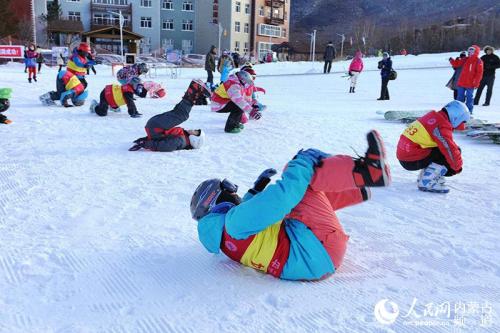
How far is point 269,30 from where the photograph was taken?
60406mm

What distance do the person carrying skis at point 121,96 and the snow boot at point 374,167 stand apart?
23.7 ft

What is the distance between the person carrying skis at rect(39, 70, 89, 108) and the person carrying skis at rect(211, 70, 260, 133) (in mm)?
4457

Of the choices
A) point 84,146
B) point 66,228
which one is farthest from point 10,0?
point 66,228

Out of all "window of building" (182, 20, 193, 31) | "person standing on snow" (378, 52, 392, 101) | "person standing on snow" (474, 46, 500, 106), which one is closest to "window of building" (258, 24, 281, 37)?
"window of building" (182, 20, 193, 31)

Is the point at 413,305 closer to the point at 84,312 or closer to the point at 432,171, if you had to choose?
the point at 84,312

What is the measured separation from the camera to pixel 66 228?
3354mm

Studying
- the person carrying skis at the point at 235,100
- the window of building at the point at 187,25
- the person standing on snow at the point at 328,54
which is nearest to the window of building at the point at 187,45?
the window of building at the point at 187,25

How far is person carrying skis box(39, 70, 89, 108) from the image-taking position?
10523 millimetres

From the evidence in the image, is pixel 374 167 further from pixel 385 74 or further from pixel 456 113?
pixel 385 74

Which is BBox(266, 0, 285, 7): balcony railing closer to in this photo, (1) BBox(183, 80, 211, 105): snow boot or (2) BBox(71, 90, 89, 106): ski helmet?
(2) BBox(71, 90, 89, 106): ski helmet

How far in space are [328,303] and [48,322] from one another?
136 cm

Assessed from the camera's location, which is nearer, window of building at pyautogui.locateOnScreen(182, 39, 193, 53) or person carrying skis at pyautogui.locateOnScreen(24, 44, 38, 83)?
person carrying skis at pyautogui.locateOnScreen(24, 44, 38, 83)

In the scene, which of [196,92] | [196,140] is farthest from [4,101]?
[196,92]

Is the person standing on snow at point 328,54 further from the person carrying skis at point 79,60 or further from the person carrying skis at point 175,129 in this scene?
the person carrying skis at point 175,129
